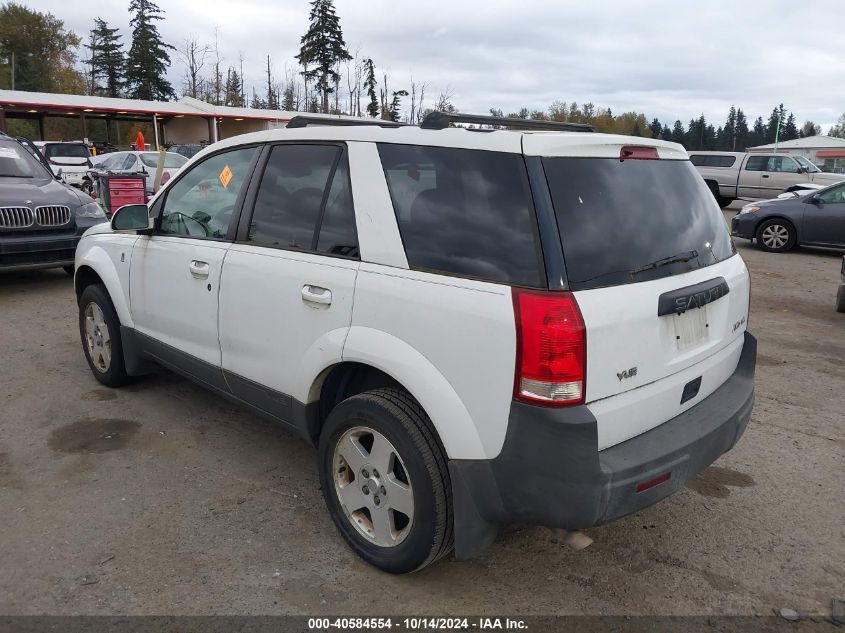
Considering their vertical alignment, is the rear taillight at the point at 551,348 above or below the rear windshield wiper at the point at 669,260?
below

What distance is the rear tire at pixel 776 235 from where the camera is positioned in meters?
Result: 12.5

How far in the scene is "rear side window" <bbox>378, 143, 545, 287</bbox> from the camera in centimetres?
230

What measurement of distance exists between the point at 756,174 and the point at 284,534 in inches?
849

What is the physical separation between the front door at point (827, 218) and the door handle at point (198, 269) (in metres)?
12.0

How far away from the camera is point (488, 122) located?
9.90ft

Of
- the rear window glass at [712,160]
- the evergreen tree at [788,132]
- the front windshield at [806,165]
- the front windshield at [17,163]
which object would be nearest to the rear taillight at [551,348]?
the front windshield at [17,163]


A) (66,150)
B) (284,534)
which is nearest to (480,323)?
(284,534)

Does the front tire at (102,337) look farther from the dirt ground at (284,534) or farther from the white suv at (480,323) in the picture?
the white suv at (480,323)

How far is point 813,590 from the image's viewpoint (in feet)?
8.88

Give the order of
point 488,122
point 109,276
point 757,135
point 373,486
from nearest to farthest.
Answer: point 373,486 → point 488,122 → point 109,276 → point 757,135

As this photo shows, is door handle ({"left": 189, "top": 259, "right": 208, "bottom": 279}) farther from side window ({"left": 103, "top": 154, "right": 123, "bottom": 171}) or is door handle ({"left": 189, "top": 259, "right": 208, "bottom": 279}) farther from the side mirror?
side window ({"left": 103, "top": 154, "right": 123, "bottom": 171})

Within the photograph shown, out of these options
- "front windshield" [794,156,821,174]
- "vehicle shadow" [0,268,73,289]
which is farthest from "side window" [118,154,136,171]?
"front windshield" [794,156,821,174]

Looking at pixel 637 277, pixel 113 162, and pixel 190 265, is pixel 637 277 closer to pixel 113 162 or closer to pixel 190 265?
pixel 190 265

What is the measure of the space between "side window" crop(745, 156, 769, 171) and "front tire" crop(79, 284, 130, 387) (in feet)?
68.8
